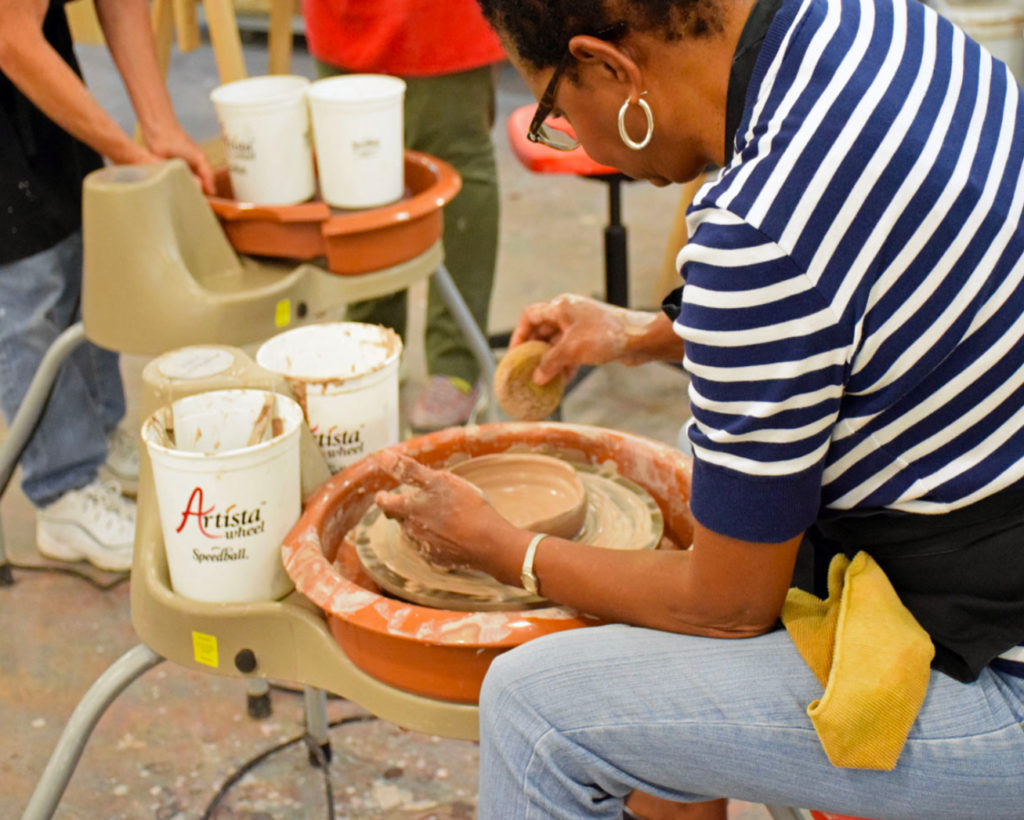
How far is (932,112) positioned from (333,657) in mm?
792

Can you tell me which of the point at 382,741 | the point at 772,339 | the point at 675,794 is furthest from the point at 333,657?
the point at 382,741

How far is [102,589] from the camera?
230cm

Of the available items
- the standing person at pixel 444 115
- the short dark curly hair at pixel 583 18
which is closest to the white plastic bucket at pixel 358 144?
the standing person at pixel 444 115

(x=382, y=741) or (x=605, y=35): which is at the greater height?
(x=605, y=35)

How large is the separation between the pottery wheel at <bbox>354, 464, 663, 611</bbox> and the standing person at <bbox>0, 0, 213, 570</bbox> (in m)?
1.00

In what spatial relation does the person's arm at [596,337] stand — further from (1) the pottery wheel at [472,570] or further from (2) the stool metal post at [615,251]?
(2) the stool metal post at [615,251]

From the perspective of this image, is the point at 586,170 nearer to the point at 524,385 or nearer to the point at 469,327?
the point at 469,327

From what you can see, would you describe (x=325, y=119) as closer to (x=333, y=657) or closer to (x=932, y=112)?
(x=333, y=657)

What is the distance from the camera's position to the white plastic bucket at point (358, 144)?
1.98 meters

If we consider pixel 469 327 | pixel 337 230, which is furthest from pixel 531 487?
pixel 469 327

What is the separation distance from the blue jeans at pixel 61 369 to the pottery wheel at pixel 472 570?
1.11 metres

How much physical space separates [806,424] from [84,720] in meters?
0.90

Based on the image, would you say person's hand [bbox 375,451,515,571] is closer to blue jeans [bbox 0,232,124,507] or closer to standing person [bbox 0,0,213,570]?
standing person [bbox 0,0,213,570]

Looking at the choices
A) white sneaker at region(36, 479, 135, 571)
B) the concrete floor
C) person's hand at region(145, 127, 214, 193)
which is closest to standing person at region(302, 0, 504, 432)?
person's hand at region(145, 127, 214, 193)
